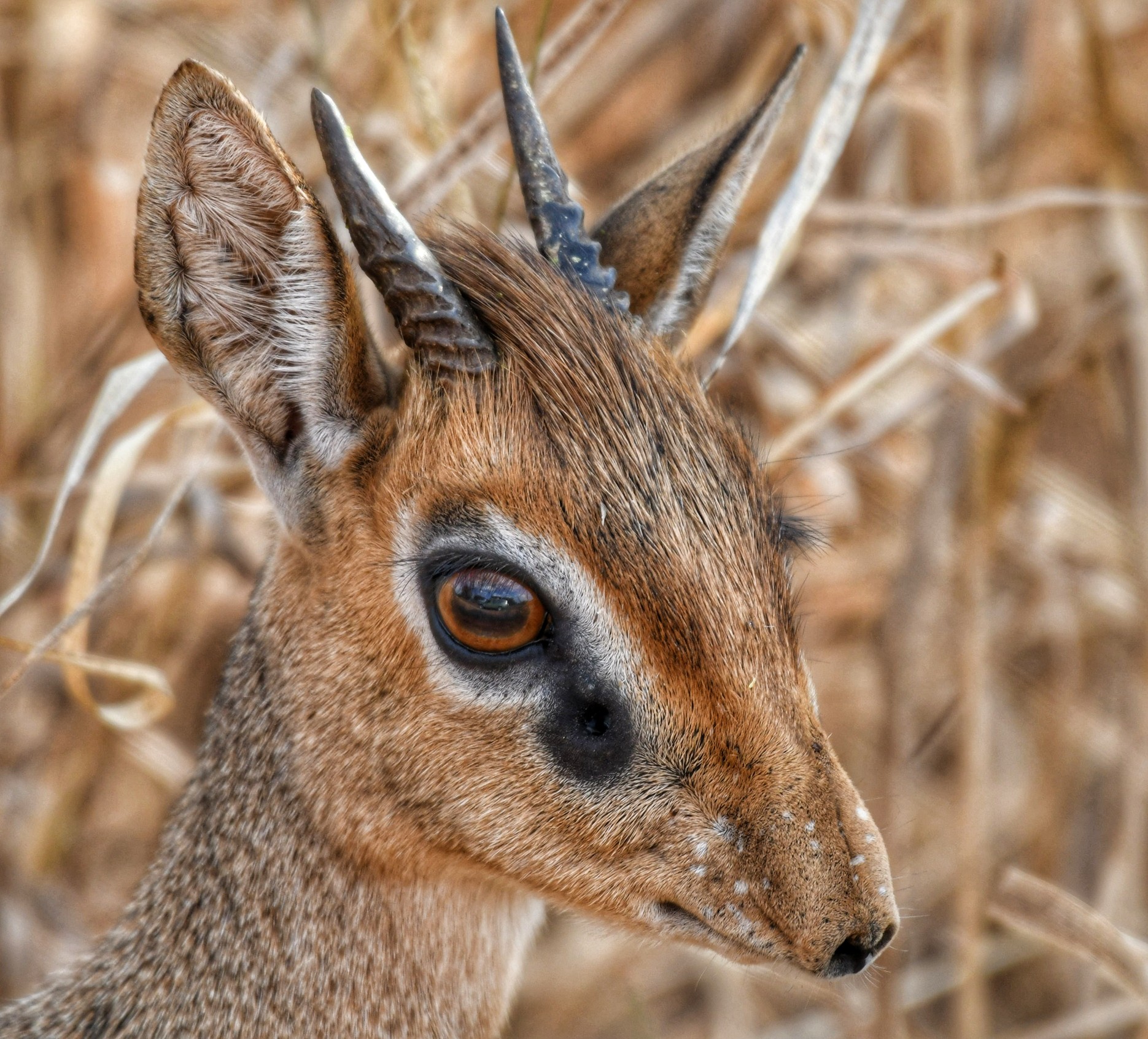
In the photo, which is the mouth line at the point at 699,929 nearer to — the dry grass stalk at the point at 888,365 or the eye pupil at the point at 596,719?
the eye pupil at the point at 596,719

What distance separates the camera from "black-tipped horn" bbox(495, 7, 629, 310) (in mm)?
2057

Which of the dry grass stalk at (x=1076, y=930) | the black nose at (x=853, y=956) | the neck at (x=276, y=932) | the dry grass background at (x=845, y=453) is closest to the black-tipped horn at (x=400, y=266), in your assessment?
the neck at (x=276, y=932)

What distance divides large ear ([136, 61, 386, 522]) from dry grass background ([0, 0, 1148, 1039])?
645 millimetres

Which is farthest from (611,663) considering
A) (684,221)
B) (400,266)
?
(684,221)

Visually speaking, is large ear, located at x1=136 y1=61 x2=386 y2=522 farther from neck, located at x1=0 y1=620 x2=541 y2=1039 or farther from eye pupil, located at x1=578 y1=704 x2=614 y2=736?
eye pupil, located at x1=578 y1=704 x2=614 y2=736

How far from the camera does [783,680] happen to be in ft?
6.51

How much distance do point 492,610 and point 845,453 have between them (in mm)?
2155

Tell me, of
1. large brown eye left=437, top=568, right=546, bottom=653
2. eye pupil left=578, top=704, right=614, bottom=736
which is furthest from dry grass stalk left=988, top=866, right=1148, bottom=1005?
large brown eye left=437, top=568, right=546, bottom=653

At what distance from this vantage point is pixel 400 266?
195 centimetres

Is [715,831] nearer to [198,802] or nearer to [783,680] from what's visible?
[783,680]

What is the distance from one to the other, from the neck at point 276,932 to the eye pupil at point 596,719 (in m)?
0.43

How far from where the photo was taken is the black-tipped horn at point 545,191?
2.06 m

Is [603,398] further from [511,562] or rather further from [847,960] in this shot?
[847,960]

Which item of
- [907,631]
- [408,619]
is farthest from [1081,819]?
[408,619]
